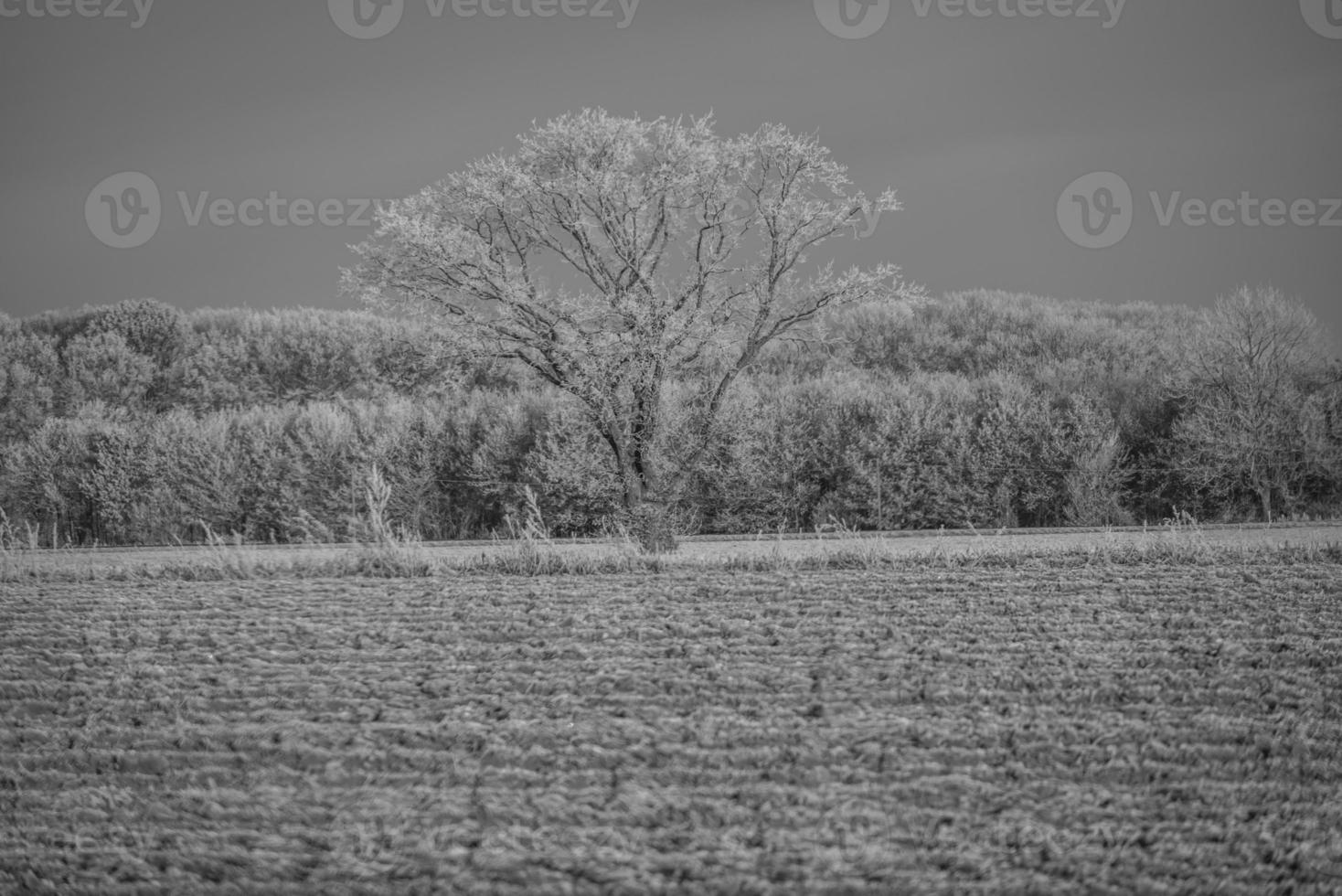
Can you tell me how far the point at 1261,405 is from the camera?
31875 millimetres

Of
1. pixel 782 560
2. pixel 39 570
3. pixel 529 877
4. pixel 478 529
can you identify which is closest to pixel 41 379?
pixel 478 529

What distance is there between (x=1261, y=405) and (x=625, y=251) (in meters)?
21.5

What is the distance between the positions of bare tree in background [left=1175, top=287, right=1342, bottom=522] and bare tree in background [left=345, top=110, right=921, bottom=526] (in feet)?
46.9

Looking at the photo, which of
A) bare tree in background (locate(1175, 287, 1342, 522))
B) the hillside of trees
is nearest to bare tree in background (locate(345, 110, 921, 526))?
the hillside of trees

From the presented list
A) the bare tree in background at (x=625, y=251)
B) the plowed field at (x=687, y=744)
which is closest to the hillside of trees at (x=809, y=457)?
the bare tree in background at (x=625, y=251)

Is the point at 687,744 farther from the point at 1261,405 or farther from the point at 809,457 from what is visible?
the point at 1261,405

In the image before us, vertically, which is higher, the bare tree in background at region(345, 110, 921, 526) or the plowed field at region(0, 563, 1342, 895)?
the bare tree in background at region(345, 110, 921, 526)

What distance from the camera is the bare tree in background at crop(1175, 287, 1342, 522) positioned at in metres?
30.1

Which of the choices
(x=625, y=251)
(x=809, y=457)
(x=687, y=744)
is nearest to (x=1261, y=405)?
(x=809, y=457)

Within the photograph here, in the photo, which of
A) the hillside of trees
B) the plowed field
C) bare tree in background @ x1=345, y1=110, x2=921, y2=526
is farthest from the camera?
the hillside of trees

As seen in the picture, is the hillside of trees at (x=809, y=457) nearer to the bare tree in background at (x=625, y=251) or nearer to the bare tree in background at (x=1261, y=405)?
the bare tree in background at (x=1261, y=405)

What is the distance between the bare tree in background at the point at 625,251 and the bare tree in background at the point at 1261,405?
14.3m

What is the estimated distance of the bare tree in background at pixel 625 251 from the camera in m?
19.8

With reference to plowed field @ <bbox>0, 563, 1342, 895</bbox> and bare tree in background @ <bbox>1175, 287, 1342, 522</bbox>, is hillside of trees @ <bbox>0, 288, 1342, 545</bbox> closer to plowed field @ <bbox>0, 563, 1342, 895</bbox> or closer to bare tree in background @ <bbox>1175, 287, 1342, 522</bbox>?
bare tree in background @ <bbox>1175, 287, 1342, 522</bbox>
